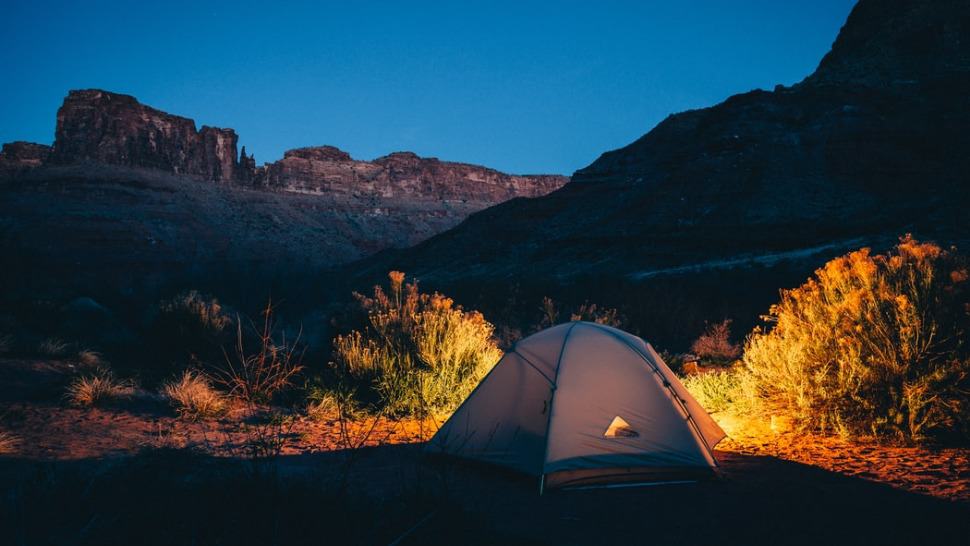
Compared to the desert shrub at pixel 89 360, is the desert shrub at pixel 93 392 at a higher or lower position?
lower

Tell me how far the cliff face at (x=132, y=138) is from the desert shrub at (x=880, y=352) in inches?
3293

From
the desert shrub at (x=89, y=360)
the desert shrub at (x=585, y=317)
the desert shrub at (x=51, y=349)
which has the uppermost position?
the desert shrub at (x=585, y=317)

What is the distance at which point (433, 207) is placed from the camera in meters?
90.9

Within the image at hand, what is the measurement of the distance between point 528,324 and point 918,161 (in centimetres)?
2610

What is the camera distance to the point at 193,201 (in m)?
64.5

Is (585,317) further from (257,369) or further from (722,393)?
(257,369)

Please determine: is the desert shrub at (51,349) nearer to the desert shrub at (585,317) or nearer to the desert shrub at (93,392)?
the desert shrub at (93,392)

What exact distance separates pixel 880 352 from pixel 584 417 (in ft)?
10.4

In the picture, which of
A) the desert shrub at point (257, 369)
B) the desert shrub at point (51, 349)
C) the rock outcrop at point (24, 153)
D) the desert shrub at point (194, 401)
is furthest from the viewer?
the rock outcrop at point (24, 153)

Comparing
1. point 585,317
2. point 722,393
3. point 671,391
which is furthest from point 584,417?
point 585,317

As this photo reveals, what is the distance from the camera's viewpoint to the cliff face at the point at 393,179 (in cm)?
9056

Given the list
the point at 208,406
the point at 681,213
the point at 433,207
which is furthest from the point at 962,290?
the point at 433,207

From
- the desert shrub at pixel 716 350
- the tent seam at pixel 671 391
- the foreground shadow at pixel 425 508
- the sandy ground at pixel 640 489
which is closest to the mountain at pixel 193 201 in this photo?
the desert shrub at pixel 716 350

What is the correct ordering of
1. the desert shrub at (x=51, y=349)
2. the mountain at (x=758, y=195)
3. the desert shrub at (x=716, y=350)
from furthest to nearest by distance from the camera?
the mountain at (x=758, y=195)
the desert shrub at (x=716, y=350)
the desert shrub at (x=51, y=349)
